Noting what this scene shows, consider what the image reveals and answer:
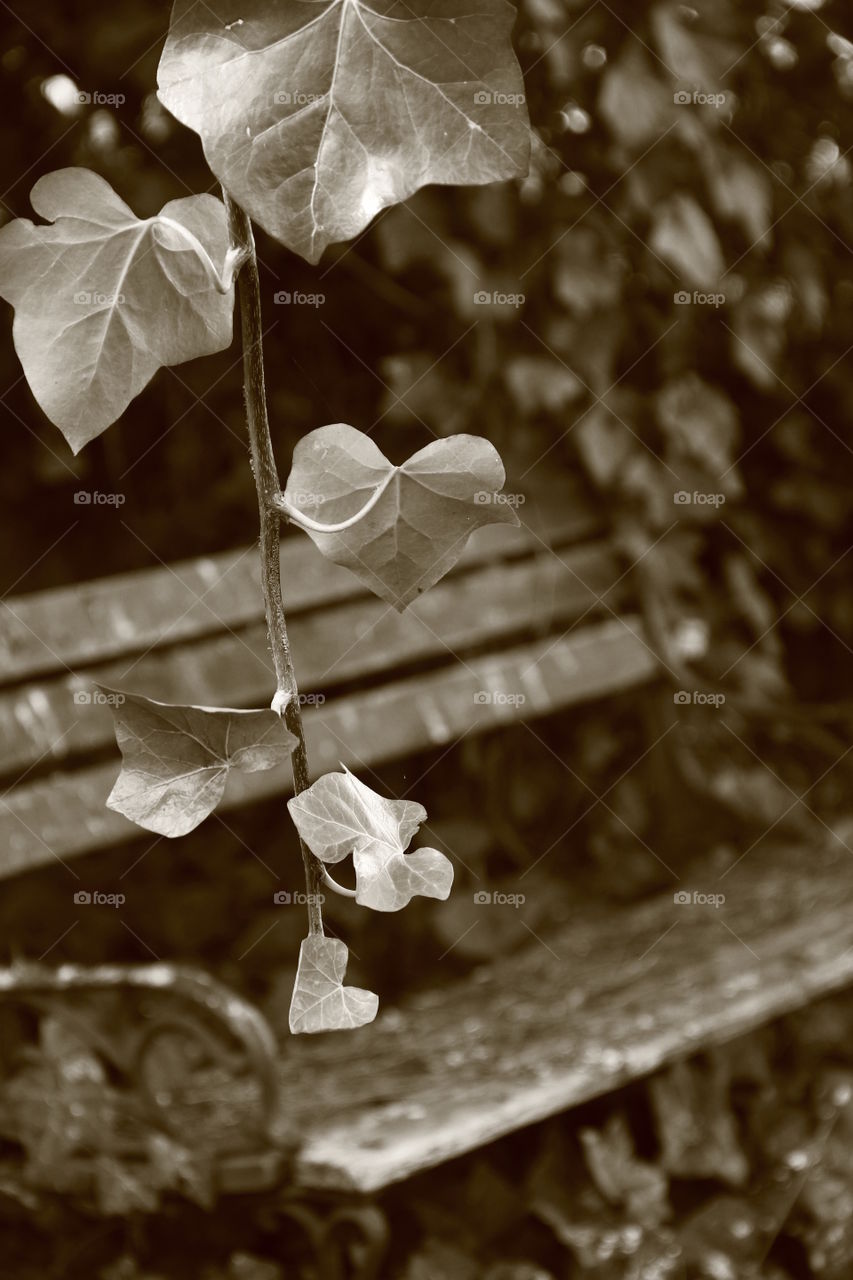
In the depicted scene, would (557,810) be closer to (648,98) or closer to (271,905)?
(271,905)

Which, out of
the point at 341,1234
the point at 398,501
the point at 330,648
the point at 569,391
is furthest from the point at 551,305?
the point at 398,501

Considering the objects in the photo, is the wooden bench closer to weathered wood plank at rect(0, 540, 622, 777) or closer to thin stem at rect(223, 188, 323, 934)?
weathered wood plank at rect(0, 540, 622, 777)

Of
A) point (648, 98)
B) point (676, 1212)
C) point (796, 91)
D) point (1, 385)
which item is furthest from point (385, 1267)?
point (796, 91)

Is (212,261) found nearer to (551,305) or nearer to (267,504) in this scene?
(267,504)

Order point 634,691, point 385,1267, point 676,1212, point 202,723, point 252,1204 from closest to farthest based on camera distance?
1. point 202,723
2. point 252,1204
3. point 385,1267
4. point 676,1212
5. point 634,691

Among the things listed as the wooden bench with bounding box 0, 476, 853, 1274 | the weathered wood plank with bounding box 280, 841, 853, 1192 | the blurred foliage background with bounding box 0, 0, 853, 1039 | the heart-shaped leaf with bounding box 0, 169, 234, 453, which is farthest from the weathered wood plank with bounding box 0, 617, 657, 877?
the heart-shaped leaf with bounding box 0, 169, 234, 453
